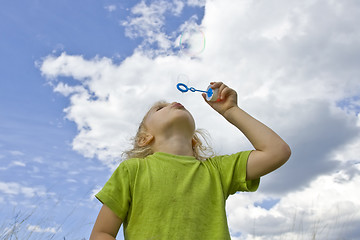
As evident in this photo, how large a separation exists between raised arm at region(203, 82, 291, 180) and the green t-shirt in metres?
0.08

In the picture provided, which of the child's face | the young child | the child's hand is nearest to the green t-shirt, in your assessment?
the young child

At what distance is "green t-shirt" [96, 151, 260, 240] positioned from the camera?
2078 millimetres

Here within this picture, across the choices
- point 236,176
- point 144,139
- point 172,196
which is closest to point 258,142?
point 236,176

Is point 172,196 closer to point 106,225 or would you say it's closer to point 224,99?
point 106,225

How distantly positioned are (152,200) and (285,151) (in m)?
0.88

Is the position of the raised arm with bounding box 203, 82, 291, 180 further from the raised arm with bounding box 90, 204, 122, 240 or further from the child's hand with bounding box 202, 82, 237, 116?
the raised arm with bounding box 90, 204, 122, 240

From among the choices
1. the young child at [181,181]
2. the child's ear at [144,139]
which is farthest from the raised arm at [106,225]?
the child's ear at [144,139]

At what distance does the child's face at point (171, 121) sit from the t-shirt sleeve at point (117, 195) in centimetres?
52

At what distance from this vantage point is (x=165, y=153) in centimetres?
246

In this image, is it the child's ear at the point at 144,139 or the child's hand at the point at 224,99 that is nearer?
the child's hand at the point at 224,99

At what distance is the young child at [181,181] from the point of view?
2094 millimetres

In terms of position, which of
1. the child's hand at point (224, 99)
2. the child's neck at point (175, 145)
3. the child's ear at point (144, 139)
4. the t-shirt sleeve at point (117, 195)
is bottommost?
the t-shirt sleeve at point (117, 195)

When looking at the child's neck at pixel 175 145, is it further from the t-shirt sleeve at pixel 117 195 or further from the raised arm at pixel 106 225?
the raised arm at pixel 106 225

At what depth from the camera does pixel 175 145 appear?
2.52 m
